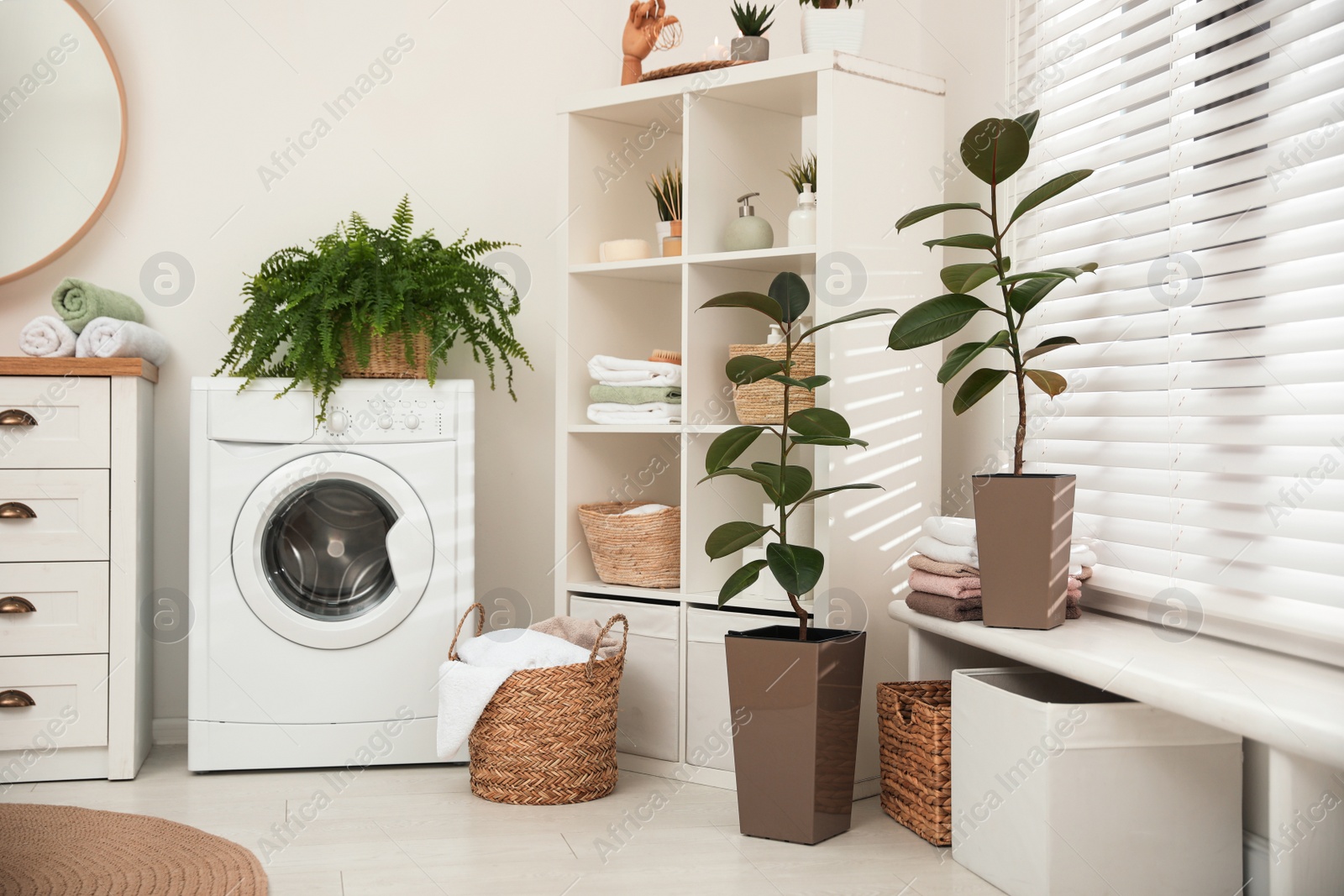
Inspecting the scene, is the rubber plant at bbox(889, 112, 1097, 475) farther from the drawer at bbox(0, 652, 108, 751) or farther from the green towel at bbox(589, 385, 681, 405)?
the drawer at bbox(0, 652, 108, 751)

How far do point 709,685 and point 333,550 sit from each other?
0.98 m

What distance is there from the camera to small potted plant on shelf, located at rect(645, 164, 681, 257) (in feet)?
8.57

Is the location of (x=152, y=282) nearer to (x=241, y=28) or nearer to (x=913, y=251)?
(x=241, y=28)

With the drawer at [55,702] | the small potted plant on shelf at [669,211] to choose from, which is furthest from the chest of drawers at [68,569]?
the small potted plant on shelf at [669,211]

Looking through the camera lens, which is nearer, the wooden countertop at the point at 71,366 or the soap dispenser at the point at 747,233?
the wooden countertop at the point at 71,366

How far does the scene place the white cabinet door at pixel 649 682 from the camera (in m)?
2.52

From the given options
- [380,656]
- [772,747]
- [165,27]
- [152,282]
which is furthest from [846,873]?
[165,27]

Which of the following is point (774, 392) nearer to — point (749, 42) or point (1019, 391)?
point (1019, 391)

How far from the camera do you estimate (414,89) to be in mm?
3072

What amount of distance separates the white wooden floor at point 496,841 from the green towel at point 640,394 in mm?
919

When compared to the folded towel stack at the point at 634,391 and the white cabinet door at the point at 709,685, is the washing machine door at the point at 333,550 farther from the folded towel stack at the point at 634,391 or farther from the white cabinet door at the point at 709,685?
the white cabinet door at the point at 709,685

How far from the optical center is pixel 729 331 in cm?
259

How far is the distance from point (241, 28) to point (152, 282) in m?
0.77

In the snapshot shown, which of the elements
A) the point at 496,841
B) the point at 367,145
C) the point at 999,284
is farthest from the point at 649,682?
the point at 367,145
